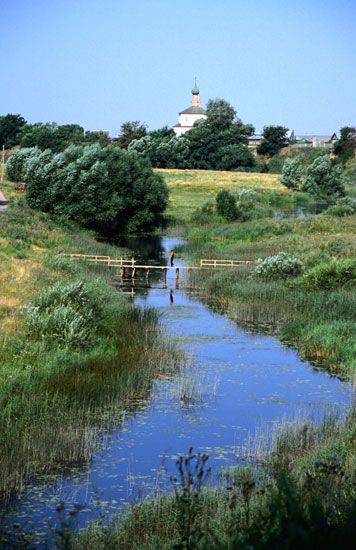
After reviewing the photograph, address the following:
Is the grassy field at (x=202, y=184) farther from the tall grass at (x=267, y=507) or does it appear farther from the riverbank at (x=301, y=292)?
the tall grass at (x=267, y=507)

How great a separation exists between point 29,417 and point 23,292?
14280mm

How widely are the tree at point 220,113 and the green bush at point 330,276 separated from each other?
4702 inches

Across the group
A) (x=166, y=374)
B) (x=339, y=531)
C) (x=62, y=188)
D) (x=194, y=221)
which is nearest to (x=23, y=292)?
(x=166, y=374)

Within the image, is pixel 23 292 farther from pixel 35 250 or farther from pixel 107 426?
pixel 35 250

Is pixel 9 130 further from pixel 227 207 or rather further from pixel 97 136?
pixel 227 207

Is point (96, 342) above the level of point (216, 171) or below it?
below

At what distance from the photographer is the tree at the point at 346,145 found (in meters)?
154

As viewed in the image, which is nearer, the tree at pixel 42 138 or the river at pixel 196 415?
the river at pixel 196 415

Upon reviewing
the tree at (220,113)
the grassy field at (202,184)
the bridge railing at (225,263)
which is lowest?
the bridge railing at (225,263)

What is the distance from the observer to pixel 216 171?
13675cm

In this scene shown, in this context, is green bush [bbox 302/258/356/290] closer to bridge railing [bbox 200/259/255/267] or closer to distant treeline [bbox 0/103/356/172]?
bridge railing [bbox 200/259/255/267]

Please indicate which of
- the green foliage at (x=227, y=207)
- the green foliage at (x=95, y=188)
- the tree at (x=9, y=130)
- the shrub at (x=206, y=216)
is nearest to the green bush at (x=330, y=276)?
the green foliage at (x=95, y=188)

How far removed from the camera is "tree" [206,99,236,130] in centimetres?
15712

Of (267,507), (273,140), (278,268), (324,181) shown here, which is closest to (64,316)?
(267,507)
